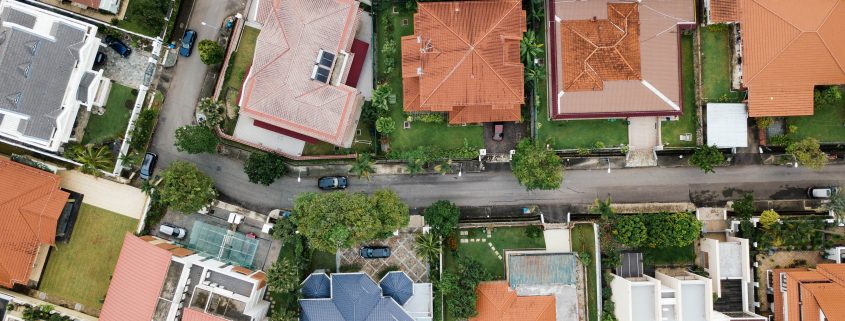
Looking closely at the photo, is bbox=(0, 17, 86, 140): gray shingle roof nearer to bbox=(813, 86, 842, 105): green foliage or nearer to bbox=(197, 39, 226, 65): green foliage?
bbox=(197, 39, 226, 65): green foliage

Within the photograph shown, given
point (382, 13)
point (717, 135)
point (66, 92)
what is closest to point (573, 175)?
point (717, 135)

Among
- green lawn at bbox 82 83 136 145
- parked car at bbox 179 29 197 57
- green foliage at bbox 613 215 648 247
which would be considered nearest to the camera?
green foliage at bbox 613 215 648 247

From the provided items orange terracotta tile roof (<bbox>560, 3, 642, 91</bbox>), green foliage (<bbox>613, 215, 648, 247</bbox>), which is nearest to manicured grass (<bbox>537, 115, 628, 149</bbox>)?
orange terracotta tile roof (<bbox>560, 3, 642, 91</bbox>)

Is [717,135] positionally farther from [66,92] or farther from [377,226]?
[66,92]

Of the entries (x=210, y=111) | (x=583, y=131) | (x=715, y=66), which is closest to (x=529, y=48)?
(x=583, y=131)

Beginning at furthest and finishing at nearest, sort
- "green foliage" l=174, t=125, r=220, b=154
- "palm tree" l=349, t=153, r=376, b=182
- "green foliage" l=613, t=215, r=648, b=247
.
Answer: "palm tree" l=349, t=153, r=376, b=182
"green foliage" l=613, t=215, r=648, b=247
"green foliage" l=174, t=125, r=220, b=154

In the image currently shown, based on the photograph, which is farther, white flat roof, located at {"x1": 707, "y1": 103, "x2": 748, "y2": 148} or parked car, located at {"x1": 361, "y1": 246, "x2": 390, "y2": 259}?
parked car, located at {"x1": 361, "y1": 246, "x2": 390, "y2": 259}
